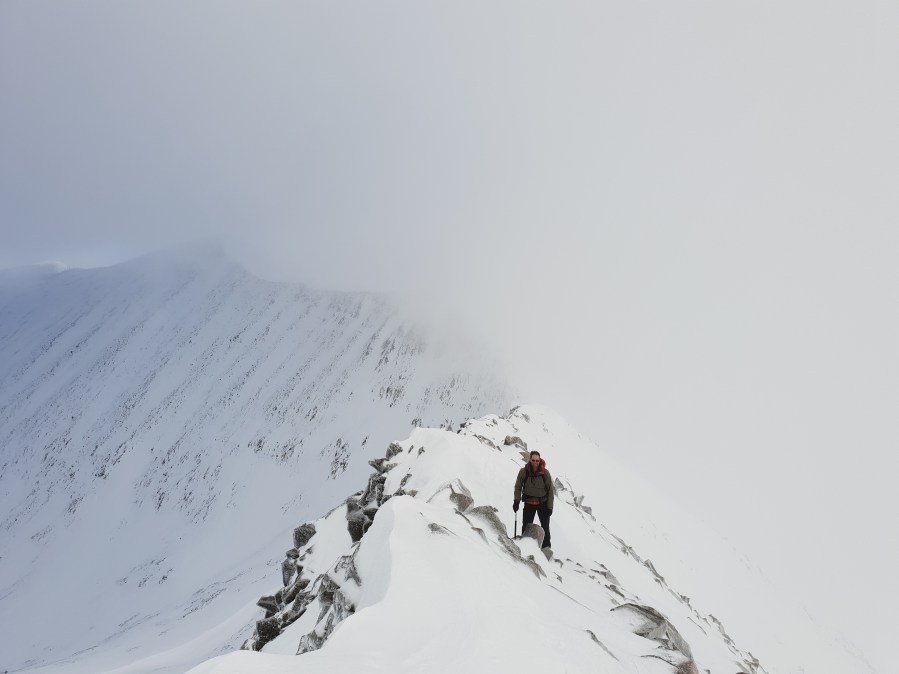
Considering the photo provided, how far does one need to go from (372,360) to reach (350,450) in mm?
22774

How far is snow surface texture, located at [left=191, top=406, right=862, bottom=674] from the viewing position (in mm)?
4598

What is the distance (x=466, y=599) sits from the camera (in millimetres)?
5711

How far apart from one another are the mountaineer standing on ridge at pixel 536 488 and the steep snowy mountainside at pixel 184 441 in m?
22.4

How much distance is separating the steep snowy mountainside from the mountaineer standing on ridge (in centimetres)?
2244

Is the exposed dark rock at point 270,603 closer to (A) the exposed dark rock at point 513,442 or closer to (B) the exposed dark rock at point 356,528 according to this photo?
(B) the exposed dark rock at point 356,528

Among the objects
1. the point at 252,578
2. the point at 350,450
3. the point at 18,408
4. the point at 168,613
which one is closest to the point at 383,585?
the point at 252,578

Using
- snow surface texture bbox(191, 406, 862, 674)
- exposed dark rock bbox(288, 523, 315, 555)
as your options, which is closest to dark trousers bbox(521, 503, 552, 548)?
snow surface texture bbox(191, 406, 862, 674)

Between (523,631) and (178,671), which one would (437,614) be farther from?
(178,671)

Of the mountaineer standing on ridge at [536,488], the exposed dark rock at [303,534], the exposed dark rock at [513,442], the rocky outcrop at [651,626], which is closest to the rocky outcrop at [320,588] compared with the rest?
the exposed dark rock at [303,534]

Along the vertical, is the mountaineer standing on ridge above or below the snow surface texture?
above

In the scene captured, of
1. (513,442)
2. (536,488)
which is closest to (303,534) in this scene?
(536,488)

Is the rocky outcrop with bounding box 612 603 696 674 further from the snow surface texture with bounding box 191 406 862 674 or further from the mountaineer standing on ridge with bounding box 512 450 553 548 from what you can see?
the mountaineer standing on ridge with bounding box 512 450 553 548

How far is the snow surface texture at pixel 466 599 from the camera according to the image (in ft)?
15.1

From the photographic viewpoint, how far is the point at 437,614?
17.3ft
